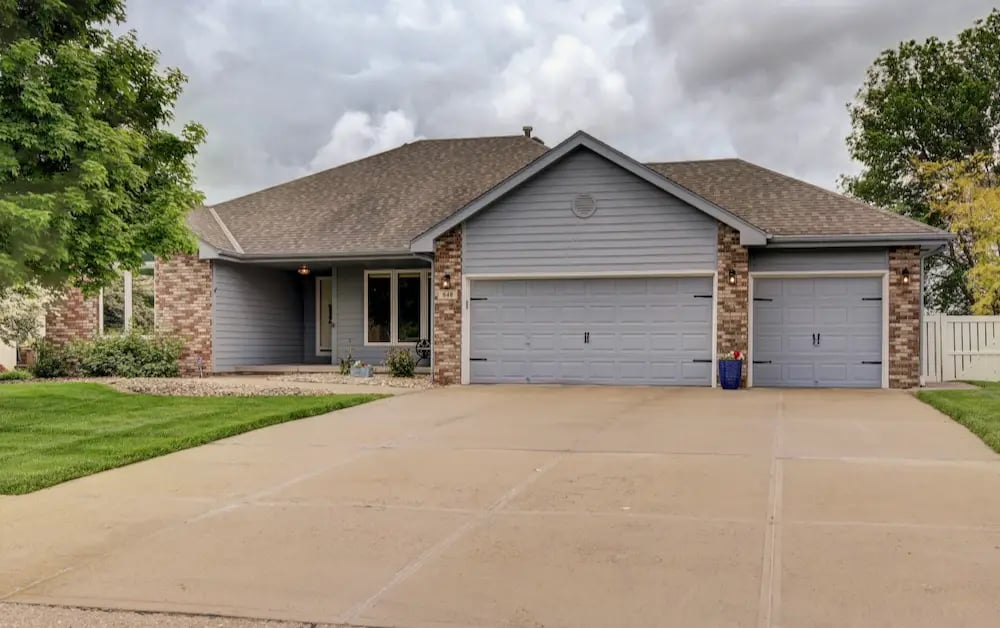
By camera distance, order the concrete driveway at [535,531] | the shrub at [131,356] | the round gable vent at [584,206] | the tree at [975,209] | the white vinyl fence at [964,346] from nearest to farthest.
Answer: the concrete driveway at [535,531], the round gable vent at [584,206], the white vinyl fence at [964,346], the shrub at [131,356], the tree at [975,209]

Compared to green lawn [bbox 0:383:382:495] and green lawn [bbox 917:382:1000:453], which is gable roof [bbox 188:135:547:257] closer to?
green lawn [bbox 0:383:382:495]

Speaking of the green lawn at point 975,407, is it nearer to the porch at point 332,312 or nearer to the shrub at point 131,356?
the porch at point 332,312

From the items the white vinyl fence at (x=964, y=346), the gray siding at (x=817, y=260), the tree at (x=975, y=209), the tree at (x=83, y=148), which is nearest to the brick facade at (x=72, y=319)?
the tree at (x=83, y=148)

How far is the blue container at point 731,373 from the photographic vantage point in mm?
15133

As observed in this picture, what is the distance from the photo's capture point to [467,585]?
4.51 meters

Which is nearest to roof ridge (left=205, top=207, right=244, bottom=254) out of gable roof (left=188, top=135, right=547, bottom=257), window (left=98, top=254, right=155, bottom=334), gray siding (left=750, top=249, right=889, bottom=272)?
gable roof (left=188, top=135, right=547, bottom=257)

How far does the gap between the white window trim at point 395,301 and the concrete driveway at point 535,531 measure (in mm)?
10192

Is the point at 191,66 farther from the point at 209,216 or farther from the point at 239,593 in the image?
the point at 239,593

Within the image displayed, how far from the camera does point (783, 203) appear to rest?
670 inches

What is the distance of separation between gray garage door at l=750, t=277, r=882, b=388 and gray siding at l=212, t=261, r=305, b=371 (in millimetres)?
11571

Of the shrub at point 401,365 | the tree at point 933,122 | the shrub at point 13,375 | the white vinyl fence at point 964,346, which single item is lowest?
the shrub at point 13,375

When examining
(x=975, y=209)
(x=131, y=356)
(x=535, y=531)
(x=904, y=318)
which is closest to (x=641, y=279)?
(x=904, y=318)

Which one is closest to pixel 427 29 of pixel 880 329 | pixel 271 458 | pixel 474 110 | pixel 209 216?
pixel 209 216

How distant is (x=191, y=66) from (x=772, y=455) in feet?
43.3
